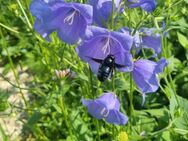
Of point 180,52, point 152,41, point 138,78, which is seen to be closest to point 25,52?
point 180,52

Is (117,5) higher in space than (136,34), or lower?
higher

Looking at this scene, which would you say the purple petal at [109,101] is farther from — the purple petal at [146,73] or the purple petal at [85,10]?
the purple petal at [85,10]

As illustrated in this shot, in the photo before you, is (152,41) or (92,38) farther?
(152,41)

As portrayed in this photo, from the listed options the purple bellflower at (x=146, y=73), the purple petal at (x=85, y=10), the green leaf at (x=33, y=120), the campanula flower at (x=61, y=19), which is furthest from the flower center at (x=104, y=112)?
the green leaf at (x=33, y=120)

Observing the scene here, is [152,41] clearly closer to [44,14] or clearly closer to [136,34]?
[136,34]

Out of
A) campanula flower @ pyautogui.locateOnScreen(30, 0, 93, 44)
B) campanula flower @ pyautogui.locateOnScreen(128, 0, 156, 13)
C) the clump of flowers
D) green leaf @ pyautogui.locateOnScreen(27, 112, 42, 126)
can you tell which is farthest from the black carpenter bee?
green leaf @ pyautogui.locateOnScreen(27, 112, 42, 126)

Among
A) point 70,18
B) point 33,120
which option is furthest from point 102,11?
point 33,120

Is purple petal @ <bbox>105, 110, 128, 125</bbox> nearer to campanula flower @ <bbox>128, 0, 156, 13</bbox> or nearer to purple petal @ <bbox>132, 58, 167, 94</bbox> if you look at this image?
purple petal @ <bbox>132, 58, 167, 94</bbox>
